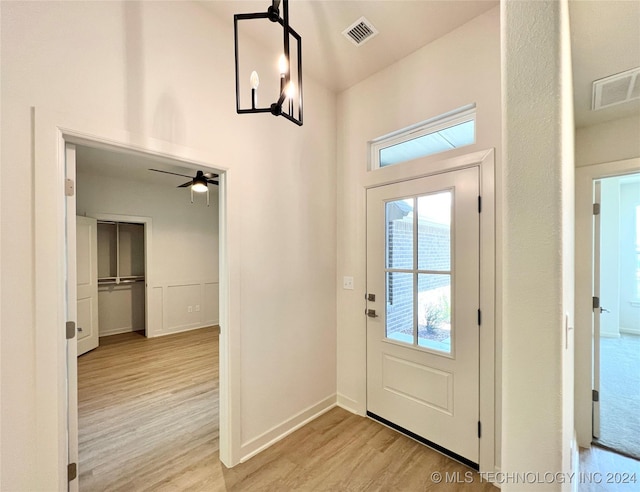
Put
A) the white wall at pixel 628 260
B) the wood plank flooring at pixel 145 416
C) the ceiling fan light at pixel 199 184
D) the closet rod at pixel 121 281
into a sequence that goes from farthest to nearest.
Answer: the closet rod at pixel 121 281 → the white wall at pixel 628 260 → the ceiling fan light at pixel 199 184 → the wood plank flooring at pixel 145 416

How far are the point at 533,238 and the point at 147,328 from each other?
5836 millimetres

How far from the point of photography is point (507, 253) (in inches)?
34.0

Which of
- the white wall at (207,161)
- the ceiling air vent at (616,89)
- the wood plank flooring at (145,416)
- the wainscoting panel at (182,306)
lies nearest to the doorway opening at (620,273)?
the ceiling air vent at (616,89)

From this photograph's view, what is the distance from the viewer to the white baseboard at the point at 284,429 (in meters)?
2.09

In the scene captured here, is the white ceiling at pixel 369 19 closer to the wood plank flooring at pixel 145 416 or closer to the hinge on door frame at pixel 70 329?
the hinge on door frame at pixel 70 329

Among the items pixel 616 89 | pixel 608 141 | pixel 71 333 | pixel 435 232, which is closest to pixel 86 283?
pixel 71 333

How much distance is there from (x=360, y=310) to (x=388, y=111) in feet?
5.88

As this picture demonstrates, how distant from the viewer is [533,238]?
0.82 metres

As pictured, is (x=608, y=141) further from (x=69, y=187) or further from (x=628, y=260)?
(x=628, y=260)

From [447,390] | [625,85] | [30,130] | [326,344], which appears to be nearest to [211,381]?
[326,344]

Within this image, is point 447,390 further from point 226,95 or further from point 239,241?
point 226,95

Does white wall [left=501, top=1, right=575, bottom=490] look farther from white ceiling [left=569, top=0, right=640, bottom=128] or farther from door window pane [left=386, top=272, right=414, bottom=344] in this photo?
door window pane [left=386, top=272, right=414, bottom=344]

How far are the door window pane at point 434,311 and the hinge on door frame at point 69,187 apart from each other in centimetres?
230

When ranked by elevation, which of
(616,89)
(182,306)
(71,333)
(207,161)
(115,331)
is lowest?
(115,331)
